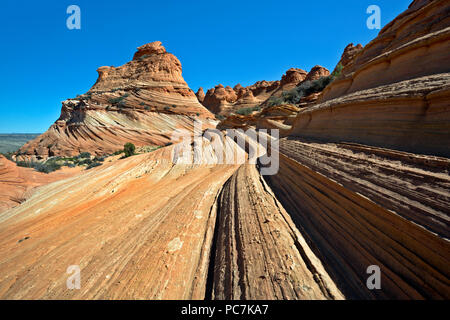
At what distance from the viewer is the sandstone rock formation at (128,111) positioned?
1653cm

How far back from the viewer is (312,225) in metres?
2.30

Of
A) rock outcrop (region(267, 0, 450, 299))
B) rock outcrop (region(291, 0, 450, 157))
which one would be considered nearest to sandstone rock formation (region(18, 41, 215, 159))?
rock outcrop (region(291, 0, 450, 157))

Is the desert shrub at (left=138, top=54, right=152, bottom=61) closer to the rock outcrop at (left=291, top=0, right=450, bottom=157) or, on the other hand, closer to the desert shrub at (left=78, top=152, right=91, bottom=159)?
the desert shrub at (left=78, top=152, right=91, bottom=159)

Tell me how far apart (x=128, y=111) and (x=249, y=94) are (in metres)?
29.2

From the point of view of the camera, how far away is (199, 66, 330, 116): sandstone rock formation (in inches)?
1407

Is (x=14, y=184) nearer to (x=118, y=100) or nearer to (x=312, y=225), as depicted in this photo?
(x=312, y=225)

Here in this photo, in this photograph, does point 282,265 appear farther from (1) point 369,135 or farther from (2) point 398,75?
(2) point 398,75

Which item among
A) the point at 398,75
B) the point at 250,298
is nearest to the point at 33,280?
the point at 250,298

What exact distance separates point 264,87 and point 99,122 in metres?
41.0

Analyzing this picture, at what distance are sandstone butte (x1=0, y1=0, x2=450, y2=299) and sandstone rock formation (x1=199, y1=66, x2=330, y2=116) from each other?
3513 cm

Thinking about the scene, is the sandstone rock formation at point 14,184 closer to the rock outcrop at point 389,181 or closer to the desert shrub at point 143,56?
the rock outcrop at point 389,181

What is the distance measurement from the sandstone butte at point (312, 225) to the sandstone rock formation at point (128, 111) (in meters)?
14.9

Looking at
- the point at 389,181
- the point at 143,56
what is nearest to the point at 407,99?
the point at 389,181
